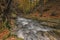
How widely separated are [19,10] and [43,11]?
540 cm

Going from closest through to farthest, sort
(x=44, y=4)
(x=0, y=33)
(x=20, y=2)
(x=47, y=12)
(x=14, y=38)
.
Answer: (x=14, y=38) → (x=0, y=33) → (x=47, y=12) → (x=44, y=4) → (x=20, y=2)

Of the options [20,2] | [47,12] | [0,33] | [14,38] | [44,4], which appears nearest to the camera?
[14,38]

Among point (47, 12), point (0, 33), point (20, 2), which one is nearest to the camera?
point (0, 33)

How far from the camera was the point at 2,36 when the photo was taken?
449 inches

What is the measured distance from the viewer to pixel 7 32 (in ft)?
40.3

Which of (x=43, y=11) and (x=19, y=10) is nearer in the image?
(x=43, y=11)

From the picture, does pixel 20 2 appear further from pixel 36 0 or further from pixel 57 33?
pixel 57 33

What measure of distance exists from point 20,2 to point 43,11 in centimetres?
591

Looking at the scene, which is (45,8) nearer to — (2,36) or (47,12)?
(47,12)

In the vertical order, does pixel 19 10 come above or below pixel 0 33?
below

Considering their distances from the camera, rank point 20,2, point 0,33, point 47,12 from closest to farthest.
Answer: point 0,33
point 47,12
point 20,2

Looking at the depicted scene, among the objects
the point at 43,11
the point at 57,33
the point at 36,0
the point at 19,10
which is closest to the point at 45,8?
the point at 43,11

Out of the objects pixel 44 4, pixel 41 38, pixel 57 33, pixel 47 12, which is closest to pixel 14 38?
pixel 41 38

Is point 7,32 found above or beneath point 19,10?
above
